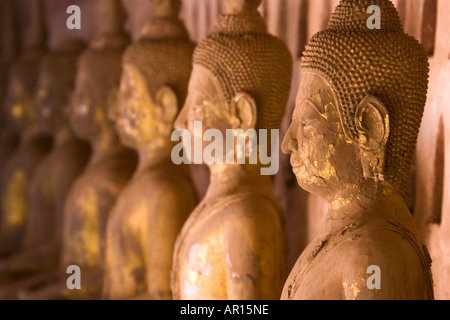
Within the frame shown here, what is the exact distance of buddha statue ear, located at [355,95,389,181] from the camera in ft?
8.21

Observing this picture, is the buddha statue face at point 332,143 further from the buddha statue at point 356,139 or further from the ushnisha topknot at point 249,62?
the ushnisha topknot at point 249,62

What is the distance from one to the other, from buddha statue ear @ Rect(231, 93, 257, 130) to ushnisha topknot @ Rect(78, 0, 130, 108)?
66.4 inches

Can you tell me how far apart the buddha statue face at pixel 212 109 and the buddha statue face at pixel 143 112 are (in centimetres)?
55

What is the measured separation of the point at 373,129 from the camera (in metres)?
2.53

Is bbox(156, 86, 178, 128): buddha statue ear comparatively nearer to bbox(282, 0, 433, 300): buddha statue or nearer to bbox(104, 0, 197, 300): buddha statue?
bbox(104, 0, 197, 300): buddha statue

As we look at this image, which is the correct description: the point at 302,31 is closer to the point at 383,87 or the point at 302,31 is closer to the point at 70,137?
the point at 383,87

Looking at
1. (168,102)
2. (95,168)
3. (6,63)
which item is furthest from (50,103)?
Result: (168,102)

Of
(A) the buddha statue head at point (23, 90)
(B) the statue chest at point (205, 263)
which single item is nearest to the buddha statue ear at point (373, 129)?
(B) the statue chest at point (205, 263)

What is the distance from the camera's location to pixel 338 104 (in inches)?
101

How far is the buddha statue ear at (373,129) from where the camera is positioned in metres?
2.50

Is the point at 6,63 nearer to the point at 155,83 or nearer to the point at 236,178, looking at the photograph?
the point at 155,83

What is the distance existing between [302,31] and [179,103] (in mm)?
759

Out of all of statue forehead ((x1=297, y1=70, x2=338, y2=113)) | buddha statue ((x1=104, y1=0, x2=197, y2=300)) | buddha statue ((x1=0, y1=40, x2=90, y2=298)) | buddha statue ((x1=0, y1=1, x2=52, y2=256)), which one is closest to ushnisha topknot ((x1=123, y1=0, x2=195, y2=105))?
buddha statue ((x1=104, y1=0, x2=197, y2=300))

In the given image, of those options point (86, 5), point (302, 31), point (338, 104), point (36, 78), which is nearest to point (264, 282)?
point (338, 104)
